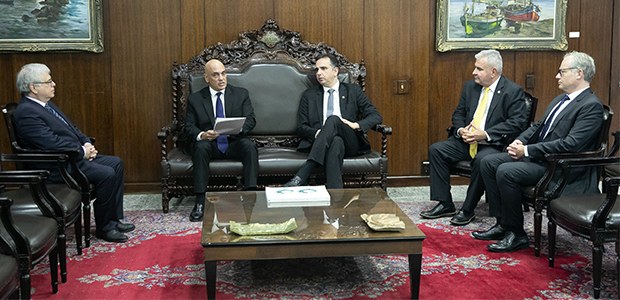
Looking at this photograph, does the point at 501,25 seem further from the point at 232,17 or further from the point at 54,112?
the point at 54,112

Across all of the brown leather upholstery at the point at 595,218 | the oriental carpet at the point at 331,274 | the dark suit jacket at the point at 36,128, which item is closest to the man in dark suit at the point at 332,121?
the oriental carpet at the point at 331,274

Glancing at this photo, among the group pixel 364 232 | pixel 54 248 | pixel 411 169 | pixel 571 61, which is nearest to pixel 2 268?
pixel 54 248

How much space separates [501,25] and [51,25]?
4.10m

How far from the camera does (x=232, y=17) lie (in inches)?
255

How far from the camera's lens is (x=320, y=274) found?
4.07 meters

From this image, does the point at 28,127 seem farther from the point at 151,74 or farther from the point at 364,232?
the point at 364,232

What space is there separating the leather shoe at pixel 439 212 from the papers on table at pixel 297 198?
52.4 inches

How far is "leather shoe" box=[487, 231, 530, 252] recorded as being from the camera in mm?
4574

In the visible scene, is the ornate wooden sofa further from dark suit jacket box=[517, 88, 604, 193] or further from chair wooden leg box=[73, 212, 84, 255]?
dark suit jacket box=[517, 88, 604, 193]

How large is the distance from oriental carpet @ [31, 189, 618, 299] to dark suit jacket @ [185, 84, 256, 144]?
1.29 m

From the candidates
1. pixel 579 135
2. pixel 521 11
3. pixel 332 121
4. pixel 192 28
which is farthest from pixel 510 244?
pixel 192 28

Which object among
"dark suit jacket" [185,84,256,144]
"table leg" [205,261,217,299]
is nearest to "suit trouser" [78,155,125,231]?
"dark suit jacket" [185,84,256,144]

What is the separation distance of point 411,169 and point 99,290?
12.1 feet

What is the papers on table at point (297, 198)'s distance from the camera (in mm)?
4273
